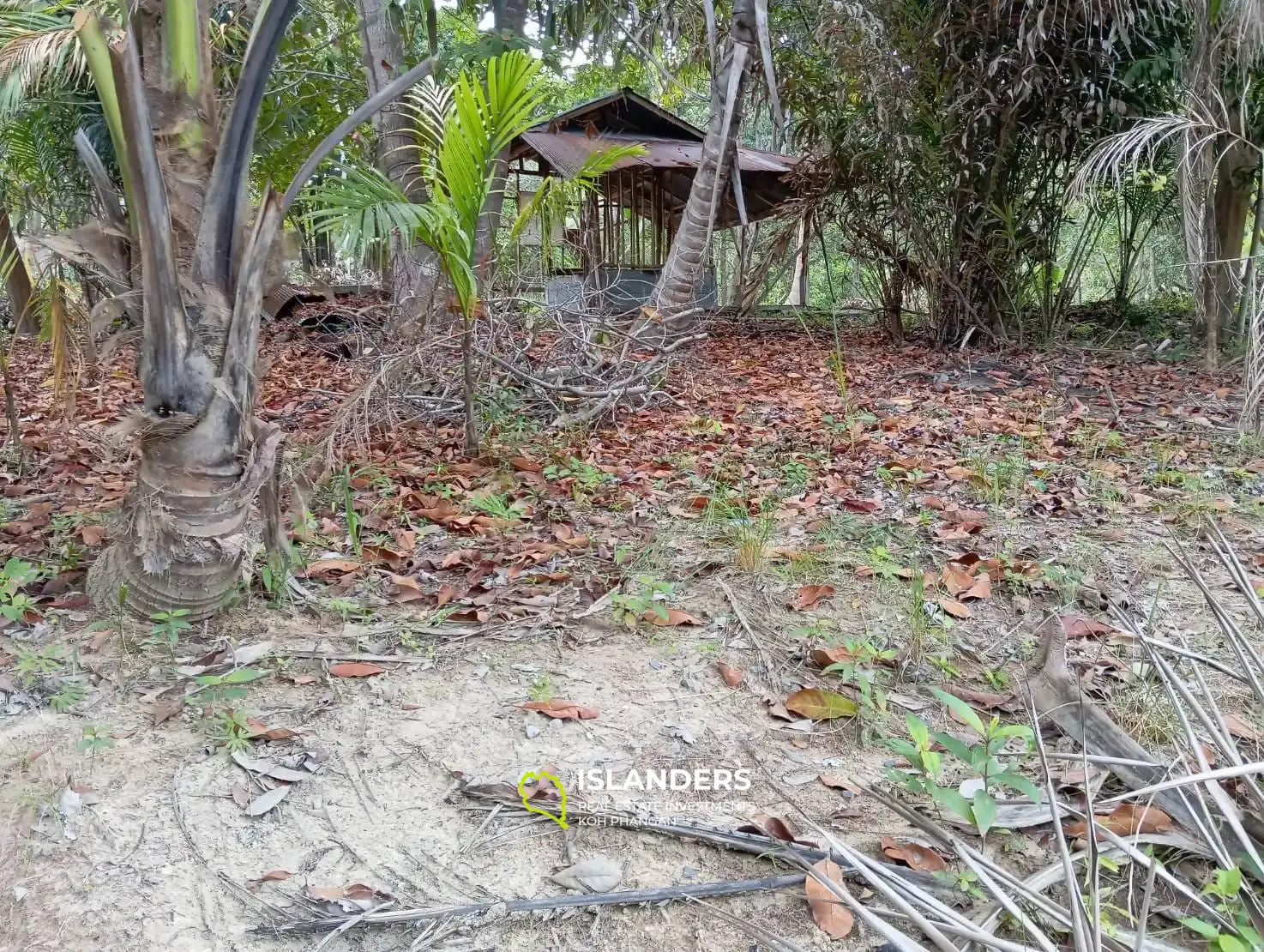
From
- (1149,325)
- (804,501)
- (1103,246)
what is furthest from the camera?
(1103,246)

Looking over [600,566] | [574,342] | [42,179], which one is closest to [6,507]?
[600,566]

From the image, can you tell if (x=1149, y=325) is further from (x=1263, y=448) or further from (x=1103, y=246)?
(x=1103, y=246)

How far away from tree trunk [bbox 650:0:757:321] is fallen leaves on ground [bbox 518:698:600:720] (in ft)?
12.6

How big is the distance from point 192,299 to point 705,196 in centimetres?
403

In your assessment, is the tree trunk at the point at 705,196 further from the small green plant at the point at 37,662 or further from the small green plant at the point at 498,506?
the small green plant at the point at 37,662

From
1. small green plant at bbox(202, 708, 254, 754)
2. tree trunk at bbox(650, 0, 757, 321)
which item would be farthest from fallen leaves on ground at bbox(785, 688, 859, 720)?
tree trunk at bbox(650, 0, 757, 321)

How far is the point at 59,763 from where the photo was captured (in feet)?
5.36

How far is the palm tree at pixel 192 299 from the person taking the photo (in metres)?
2.03

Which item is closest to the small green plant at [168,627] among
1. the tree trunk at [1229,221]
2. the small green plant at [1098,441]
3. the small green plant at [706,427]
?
the small green plant at [706,427]

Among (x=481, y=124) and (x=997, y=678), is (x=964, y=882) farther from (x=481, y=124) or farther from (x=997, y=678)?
(x=481, y=124)

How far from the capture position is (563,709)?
1.84 meters

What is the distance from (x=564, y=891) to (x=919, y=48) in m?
5.99

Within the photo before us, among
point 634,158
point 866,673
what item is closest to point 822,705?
point 866,673

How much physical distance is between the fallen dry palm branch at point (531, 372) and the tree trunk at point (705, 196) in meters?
1.22
